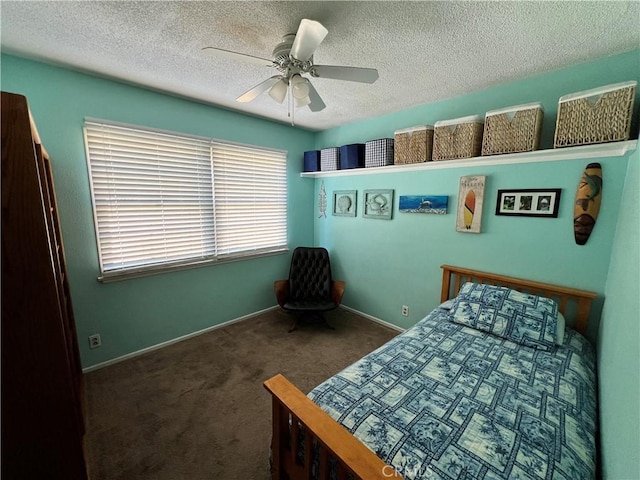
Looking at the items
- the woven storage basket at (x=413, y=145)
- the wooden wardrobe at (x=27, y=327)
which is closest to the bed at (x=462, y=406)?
the wooden wardrobe at (x=27, y=327)

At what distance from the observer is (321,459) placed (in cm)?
97

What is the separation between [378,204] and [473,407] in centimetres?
222

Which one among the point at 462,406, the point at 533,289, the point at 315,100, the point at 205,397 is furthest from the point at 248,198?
the point at 533,289

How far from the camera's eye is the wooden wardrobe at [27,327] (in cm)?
86

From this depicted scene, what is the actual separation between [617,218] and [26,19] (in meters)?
3.80

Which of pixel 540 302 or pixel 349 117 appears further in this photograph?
pixel 349 117

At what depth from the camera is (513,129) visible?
1.90 metres

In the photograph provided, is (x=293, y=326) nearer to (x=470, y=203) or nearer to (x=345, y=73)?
(x=470, y=203)

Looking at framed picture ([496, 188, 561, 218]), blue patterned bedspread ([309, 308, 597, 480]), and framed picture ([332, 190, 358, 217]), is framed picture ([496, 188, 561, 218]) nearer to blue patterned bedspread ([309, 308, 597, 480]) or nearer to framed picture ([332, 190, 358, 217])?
blue patterned bedspread ([309, 308, 597, 480])

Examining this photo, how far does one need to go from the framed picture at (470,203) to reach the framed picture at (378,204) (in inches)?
29.7

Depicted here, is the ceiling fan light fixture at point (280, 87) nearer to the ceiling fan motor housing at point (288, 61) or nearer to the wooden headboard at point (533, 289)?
the ceiling fan motor housing at point (288, 61)

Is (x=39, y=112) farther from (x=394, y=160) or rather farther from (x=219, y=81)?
(x=394, y=160)

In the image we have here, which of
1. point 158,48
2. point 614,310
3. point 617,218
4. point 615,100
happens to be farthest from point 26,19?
point 617,218

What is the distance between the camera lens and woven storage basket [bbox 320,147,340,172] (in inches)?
125
